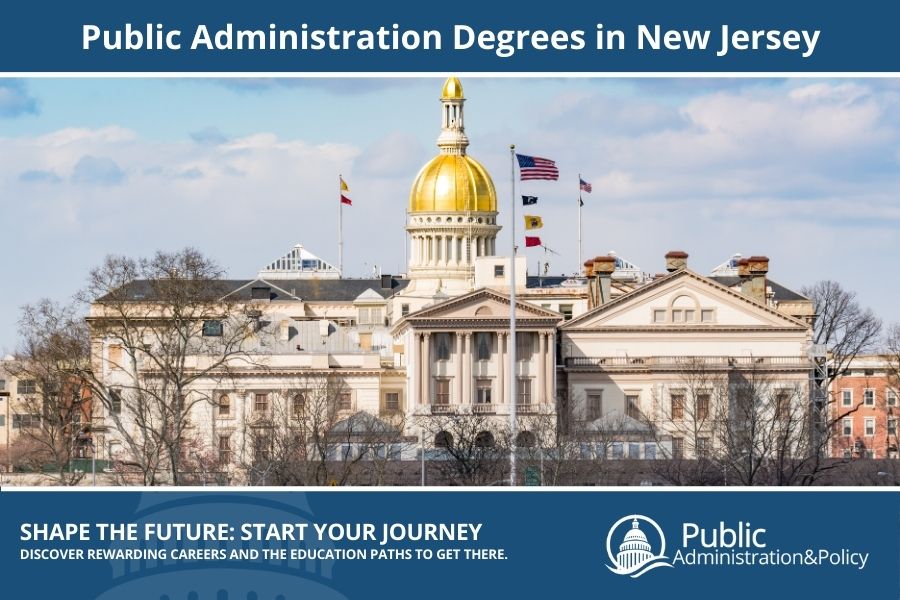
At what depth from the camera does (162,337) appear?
495ft

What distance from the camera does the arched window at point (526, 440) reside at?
13664cm

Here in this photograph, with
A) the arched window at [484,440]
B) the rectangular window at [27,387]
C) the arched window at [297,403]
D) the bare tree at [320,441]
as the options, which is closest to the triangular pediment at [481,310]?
the bare tree at [320,441]

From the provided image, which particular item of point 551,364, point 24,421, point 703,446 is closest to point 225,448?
point 24,421

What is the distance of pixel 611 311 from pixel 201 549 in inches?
4191

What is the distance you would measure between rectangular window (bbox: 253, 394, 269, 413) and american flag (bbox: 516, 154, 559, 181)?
40.3 metres

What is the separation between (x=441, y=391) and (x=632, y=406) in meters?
10.5

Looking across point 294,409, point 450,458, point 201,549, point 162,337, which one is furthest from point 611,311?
point 201,549

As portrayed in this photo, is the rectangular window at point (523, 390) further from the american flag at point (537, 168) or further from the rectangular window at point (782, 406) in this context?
the american flag at point (537, 168)

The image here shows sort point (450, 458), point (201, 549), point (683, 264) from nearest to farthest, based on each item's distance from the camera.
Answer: point (201, 549)
point (450, 458)
point (683, 264)

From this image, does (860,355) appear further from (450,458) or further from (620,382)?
(450,458)

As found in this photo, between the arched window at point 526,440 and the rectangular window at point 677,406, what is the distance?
2601cm

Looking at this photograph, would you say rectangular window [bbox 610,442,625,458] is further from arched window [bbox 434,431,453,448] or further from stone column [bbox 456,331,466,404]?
stone column [bbox 456,331,466,404]

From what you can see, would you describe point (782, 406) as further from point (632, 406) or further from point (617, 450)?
point (632, 406)

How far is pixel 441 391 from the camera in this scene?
566 ft
